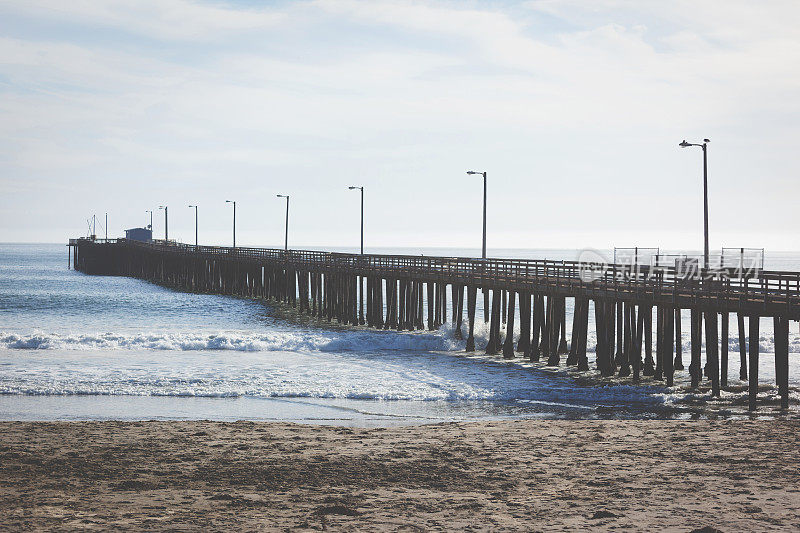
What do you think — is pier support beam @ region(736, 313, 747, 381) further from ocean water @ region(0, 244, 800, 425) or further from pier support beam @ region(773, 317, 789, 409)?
pier support beam @ region(773, 317, 789, 409)

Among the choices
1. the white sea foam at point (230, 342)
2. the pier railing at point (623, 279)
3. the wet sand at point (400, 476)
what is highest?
the pier railing at point (623, 279)

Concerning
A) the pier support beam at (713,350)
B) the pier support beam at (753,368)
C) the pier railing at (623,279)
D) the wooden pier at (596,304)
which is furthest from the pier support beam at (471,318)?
the pier support beam at (753,368)

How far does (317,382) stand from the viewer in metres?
25.0

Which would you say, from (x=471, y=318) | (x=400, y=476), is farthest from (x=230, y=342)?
(x=400, y=476)

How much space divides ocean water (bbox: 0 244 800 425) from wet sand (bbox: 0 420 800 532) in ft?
10.2

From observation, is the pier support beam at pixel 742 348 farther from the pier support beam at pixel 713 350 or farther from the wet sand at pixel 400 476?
the wet sand at pixel 400 476

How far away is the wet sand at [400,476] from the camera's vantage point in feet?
32.9

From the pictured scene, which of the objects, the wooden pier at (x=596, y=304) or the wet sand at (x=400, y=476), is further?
the wooden pier at (x=596, y=304)

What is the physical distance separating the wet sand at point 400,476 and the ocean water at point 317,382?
311 centimetres

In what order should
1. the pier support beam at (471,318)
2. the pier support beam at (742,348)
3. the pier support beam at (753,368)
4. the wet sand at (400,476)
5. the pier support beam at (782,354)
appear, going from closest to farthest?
the wet sand at (400,476) → the pier support beam at (753,368) → the pier support beam at (782,354) → the pier support beam at (742,348) → the pier support beam at (471,318)

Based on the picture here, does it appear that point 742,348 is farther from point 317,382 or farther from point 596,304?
point 317,382

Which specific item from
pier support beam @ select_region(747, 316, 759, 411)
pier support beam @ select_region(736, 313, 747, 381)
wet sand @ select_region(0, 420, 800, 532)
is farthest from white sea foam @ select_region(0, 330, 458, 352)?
wet sand @ select_region(0, 420, 800, 532)

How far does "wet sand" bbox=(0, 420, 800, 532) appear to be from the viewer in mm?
10039

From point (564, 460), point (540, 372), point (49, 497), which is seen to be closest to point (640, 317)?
point (540, 372)
